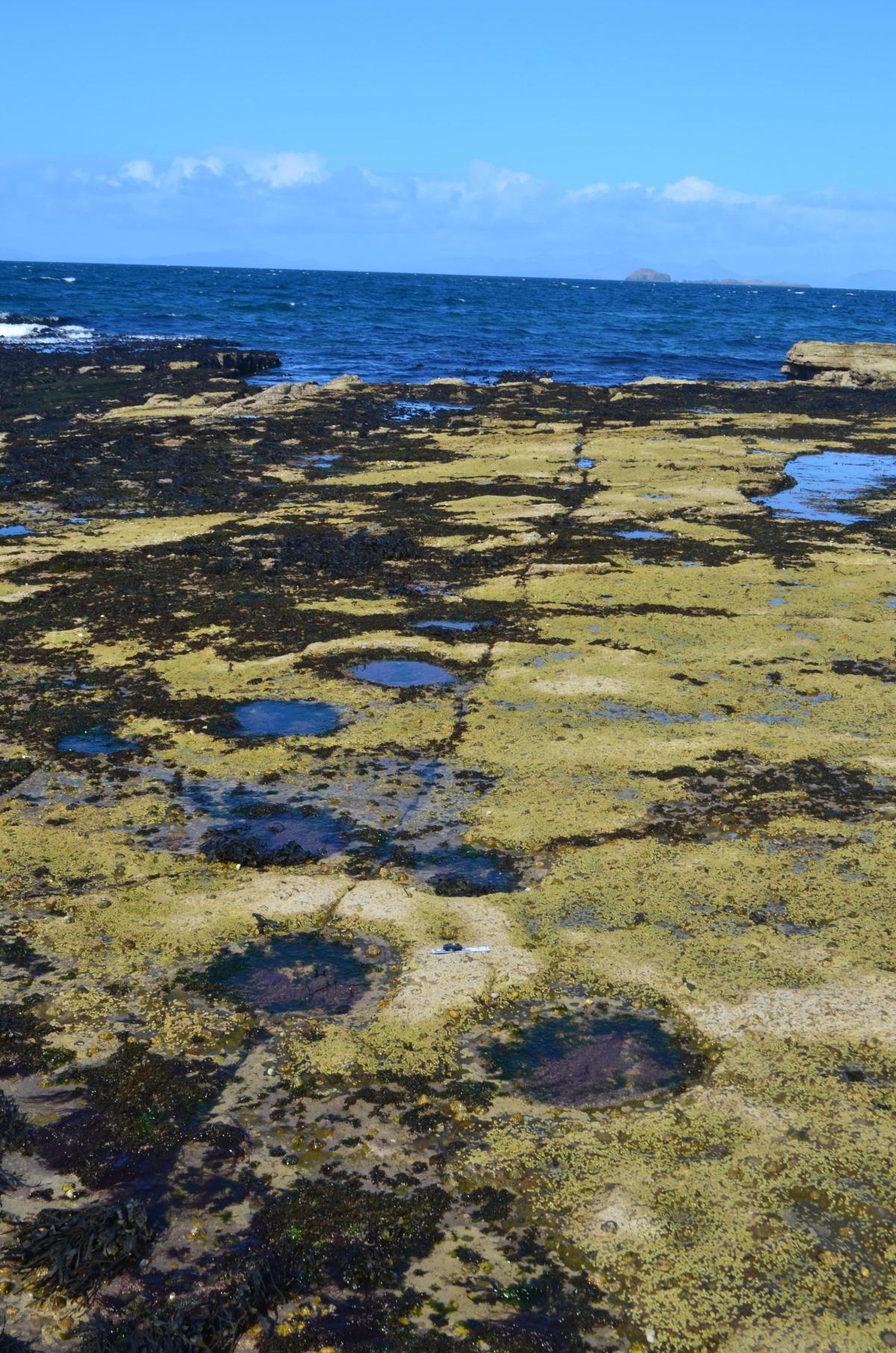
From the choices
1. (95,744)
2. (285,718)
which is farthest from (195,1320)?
(285,718)

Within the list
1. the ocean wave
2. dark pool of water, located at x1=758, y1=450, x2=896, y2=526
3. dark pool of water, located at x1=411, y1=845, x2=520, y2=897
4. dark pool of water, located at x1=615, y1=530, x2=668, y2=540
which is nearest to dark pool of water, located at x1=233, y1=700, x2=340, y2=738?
dark pool of water, located at x1=411, y1=845, x2=520, y2=897

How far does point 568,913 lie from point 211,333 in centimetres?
5178

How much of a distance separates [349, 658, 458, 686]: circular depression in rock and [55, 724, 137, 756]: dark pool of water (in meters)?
1.96

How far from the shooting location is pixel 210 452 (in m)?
19.2

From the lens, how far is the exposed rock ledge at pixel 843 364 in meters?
32.0

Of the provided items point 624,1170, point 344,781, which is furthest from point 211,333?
point 624,1170

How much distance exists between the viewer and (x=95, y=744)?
23.9 feet

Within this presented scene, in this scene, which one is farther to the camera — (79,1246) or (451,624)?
(451,624)

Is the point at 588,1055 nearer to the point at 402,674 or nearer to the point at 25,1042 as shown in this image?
the point at 25,1042

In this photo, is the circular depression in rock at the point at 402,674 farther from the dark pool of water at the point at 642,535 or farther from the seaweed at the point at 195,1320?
the seaweed at the point at 195,1320

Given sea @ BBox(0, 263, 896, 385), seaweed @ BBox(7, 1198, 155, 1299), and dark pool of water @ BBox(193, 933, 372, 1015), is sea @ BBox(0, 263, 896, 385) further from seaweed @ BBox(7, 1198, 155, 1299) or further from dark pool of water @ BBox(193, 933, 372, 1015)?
seaweed @ BBox(7, 1198, 155, 1299)

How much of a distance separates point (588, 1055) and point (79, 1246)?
201cm

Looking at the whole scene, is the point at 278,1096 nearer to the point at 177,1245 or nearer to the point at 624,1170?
the point at 177,1245

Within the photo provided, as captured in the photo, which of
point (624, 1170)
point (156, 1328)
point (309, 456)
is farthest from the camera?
point (309, 456)
